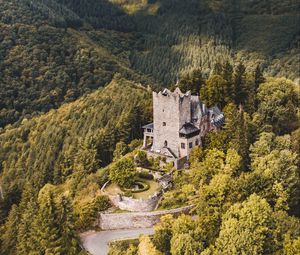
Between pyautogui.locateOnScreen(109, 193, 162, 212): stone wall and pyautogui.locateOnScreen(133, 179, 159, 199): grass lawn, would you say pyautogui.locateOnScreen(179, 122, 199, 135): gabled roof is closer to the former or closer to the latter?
pyautogui.locateOnScreen(133, 179, 159, 199): grass lawn

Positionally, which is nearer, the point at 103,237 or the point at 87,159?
the point at 103,237

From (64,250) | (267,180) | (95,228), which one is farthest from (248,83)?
(64,250)

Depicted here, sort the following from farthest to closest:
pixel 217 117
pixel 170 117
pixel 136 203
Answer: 1. pixel 217 117
2. pixel 170 117
3. pixel 136 203

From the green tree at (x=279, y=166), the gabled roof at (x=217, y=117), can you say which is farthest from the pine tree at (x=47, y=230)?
the gabled roof at (x=217, y=117)

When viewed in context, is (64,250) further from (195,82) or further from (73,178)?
(195,82)

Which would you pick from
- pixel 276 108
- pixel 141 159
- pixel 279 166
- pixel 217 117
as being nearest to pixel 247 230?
pixel 279 166

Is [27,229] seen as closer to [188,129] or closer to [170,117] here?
[170,117]
